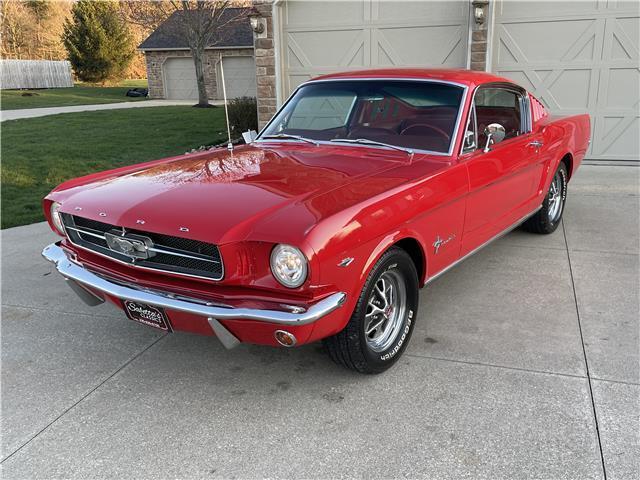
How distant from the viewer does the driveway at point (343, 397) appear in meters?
2.47

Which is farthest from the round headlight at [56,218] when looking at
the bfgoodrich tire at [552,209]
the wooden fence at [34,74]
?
the wooden fence at [34,74]

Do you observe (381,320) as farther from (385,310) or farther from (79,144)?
(79,144)

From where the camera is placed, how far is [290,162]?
11.8 ft

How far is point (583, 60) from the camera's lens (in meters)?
8.91

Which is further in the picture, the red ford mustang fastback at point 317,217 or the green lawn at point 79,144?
the green lawn at point 79,144

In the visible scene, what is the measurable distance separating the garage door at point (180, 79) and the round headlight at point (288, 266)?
28392mm

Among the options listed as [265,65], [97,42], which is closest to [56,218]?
[265,65]

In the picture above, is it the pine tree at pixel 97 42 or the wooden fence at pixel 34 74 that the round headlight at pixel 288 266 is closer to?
the pine tree at pixel 97 42

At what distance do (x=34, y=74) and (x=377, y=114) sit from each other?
119 ft

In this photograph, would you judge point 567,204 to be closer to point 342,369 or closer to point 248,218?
point 342,369

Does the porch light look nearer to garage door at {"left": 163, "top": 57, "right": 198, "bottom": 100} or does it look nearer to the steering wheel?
the steering wheel

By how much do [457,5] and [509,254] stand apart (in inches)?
225

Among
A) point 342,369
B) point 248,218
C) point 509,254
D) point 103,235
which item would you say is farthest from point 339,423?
point 509,254

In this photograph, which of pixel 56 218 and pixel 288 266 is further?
pixel 56 218
